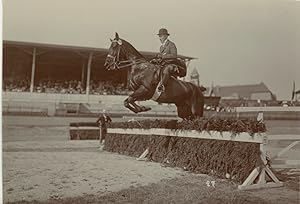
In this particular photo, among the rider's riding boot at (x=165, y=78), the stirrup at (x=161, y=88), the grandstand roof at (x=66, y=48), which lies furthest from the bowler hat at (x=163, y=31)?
the stirrup at (x=161, y=88)

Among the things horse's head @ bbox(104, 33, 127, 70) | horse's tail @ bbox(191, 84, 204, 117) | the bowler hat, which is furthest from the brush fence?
the bowler hat

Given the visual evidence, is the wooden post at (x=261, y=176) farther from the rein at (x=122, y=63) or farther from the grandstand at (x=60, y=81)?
the rein at (x=122, y=63)

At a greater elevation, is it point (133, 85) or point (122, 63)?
point (122, 63)

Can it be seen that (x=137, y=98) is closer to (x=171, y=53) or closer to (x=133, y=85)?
(x=133, y=85)

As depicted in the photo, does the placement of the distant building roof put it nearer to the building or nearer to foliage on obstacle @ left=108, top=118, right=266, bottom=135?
the building

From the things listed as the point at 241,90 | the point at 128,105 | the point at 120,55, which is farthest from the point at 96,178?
the point at 241,90
